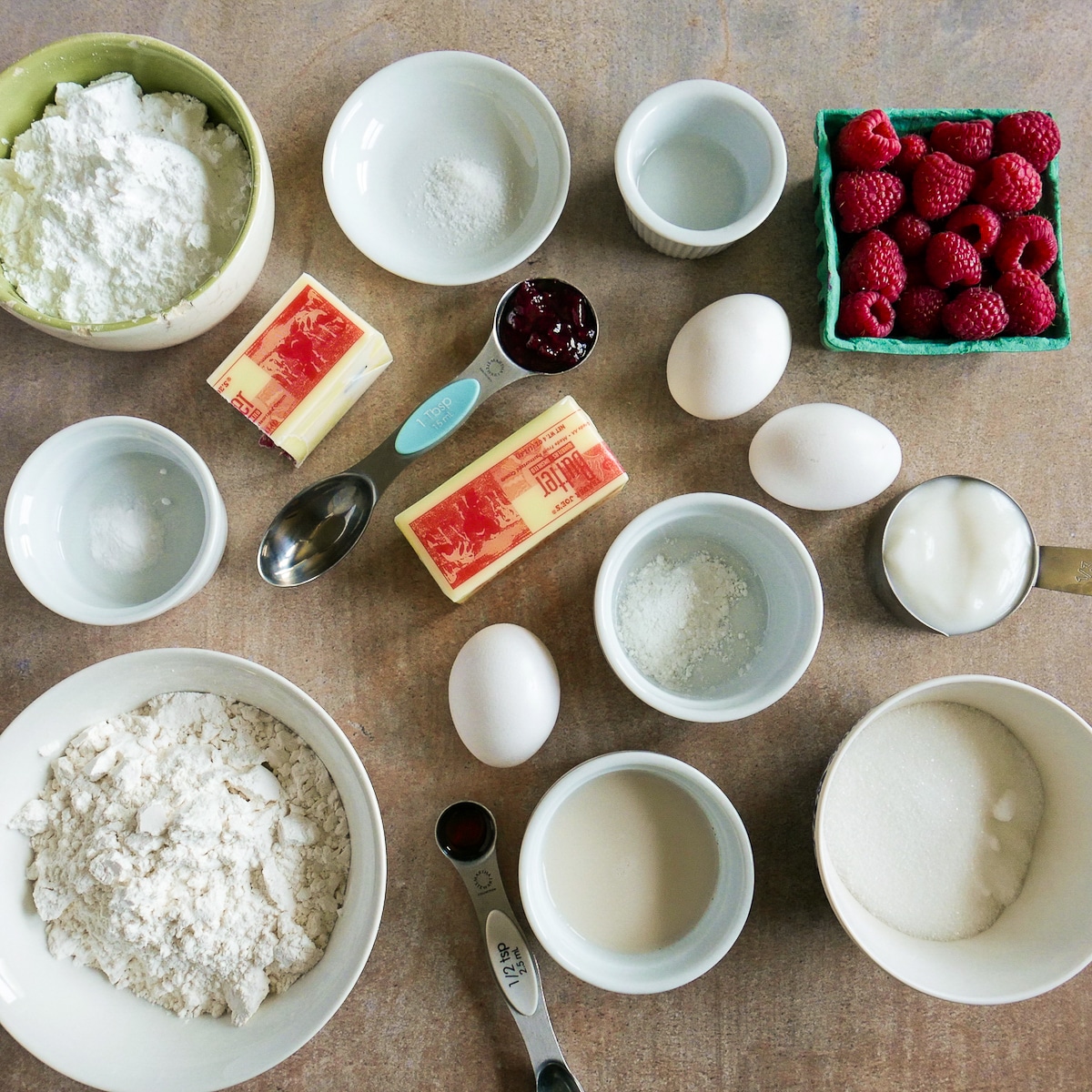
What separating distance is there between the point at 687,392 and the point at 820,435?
0.18 m

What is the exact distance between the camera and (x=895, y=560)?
1088mm

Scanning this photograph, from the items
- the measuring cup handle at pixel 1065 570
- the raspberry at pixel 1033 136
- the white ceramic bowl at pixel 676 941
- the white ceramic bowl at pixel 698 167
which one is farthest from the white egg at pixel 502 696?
the raspberry at pixel 1033 136

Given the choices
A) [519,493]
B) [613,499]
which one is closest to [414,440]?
[519,493]

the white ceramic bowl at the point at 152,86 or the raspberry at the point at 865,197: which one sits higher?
the white ceramic bowl at the point at 152,86

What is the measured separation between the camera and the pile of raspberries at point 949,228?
1040mm

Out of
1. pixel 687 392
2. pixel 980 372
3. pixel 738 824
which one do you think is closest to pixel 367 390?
pixel 687 392

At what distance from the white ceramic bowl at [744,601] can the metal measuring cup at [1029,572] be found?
129 millimetres

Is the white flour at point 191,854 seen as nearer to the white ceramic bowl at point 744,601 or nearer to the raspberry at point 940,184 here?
the white ceramic bowl at point 744,601

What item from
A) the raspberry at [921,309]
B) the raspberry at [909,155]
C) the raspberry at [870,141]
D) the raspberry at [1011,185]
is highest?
the raspberry at [870,141]

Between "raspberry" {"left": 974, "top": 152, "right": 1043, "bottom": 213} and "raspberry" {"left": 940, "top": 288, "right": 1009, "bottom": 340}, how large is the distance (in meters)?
0.12

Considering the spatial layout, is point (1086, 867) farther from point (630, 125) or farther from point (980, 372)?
point (630, 125)

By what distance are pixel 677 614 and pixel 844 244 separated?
21.9 inches

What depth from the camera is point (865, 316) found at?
1038mm

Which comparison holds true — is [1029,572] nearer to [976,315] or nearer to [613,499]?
[976,315]
